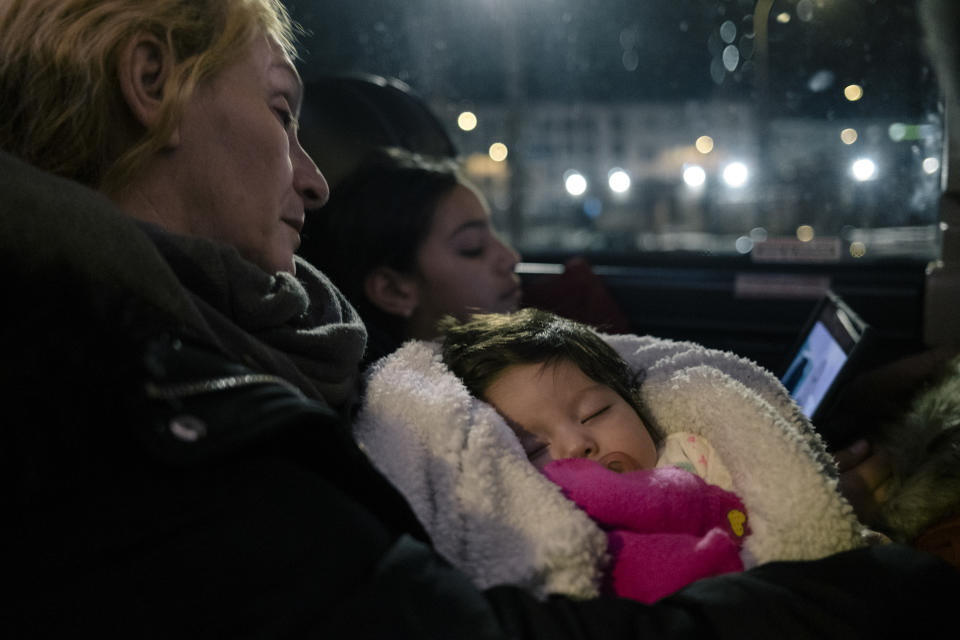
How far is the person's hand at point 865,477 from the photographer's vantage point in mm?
1402

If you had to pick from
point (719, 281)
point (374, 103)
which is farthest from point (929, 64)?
point (374, 103)

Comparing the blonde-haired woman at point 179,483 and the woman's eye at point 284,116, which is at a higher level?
the woman's eye at point 284,116

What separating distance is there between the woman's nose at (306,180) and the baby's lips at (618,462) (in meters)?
0.57

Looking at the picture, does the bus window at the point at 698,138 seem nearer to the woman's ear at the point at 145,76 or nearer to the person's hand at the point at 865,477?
the person's hand at the point at 865,477

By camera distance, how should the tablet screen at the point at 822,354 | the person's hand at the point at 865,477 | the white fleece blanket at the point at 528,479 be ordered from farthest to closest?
1. the tablet screen at the point at 822,354
2. the person's hand at the point at 865,477
3. the white fleece blanket at the point at 528,479

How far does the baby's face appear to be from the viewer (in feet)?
3.84

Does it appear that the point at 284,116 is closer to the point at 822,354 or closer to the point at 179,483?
the point at 179,483

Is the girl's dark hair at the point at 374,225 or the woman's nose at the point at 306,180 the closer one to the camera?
the woman's nose at the point at 306,180

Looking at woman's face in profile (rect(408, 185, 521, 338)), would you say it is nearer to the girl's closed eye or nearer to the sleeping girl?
the sleeping girl

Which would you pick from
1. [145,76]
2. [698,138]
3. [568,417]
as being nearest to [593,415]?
[568,417]

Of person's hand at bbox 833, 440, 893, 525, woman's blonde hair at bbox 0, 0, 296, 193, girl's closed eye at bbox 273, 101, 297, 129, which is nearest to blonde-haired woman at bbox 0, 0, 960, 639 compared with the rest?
woman's blonde hair at bbox 0, 0, 296, 193

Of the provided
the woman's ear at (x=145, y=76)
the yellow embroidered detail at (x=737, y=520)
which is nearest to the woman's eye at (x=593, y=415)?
the yellow embroidered detail at (x=737, y=520)

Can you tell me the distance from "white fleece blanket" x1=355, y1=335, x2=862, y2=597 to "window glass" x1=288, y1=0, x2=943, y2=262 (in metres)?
1.41

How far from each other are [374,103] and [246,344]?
1777 mm
